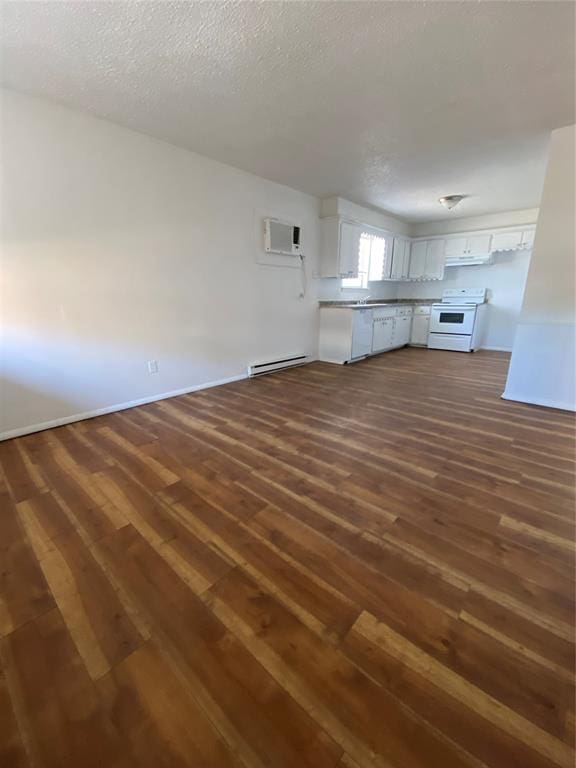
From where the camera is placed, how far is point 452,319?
609 centimetres

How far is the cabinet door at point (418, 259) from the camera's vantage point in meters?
6.73

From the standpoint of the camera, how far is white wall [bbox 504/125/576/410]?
2.85 m

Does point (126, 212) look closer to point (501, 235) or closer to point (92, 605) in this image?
point (92, 605)

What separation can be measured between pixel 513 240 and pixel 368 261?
253 centimetres

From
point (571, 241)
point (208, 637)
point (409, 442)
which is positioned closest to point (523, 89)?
point (571, 241)

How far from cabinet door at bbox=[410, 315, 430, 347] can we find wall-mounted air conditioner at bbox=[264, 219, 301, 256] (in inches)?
129

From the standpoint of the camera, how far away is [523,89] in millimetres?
2242

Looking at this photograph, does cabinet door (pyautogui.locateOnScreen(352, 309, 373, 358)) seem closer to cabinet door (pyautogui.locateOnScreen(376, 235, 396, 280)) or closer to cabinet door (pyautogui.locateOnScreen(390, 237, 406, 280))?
cabinet door (pyautogui.locateOnScreen(376, 235, 396, 280))

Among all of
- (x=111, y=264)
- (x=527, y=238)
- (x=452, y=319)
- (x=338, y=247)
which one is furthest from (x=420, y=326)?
(x=111, y=264)

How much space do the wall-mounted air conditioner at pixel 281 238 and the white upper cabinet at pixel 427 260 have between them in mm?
3471

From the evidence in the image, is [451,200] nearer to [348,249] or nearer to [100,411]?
[348,249]

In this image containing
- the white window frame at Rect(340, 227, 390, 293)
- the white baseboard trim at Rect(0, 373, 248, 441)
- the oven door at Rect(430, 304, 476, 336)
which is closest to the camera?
the white baseboard trim at Rect(0, 373, 248, 441)

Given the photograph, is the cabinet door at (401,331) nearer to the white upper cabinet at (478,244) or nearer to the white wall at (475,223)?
the white upper cabinet at (478,244)

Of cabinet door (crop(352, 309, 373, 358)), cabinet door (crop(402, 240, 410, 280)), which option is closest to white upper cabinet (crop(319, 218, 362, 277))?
cabinet door (crop(352, 309, 373, 358))
